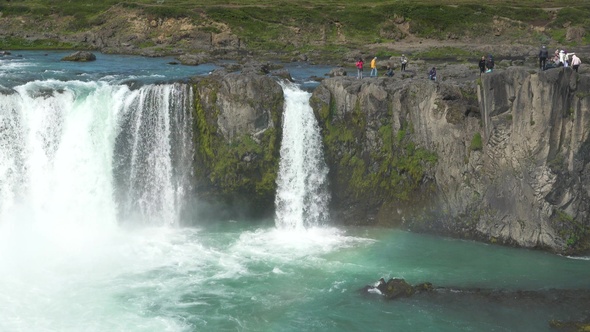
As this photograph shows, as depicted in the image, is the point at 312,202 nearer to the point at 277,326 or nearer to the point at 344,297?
the point at 344,297

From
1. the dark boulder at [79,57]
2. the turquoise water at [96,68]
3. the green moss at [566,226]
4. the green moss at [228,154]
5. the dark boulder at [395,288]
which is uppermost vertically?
the dark boulder at [79,57]

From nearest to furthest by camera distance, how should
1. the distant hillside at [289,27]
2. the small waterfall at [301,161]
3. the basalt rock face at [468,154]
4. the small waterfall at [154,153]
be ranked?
the basalt rock face at [468,154] < the small waterfall at [154,153] < the small waterfall at [301,161] < the distant hillside at [289,27]

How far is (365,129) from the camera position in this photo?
135 feet

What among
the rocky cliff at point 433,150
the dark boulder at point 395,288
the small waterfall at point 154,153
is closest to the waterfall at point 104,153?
the small waterfall at point 154,153

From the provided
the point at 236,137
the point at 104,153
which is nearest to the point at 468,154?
the point at 236,137

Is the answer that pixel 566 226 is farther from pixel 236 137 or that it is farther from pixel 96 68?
pixel 96 68

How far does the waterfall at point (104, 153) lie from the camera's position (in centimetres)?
4034

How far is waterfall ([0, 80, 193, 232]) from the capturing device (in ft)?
132

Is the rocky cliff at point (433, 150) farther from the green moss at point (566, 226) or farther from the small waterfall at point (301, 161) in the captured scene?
the small waterfall at point (301, 161)

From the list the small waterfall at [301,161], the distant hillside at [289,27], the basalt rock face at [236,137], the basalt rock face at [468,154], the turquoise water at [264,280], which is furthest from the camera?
the distant hillside at [289,27]

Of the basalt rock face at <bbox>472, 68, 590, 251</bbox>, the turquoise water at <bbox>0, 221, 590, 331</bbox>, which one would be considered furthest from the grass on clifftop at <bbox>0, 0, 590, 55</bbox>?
the turquoise water at <bbox>0, 221, 590, 331</bbox>

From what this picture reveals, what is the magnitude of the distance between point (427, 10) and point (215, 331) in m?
77.3

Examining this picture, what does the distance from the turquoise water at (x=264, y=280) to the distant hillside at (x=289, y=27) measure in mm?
43701

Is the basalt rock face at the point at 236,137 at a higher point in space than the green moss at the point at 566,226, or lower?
higher
